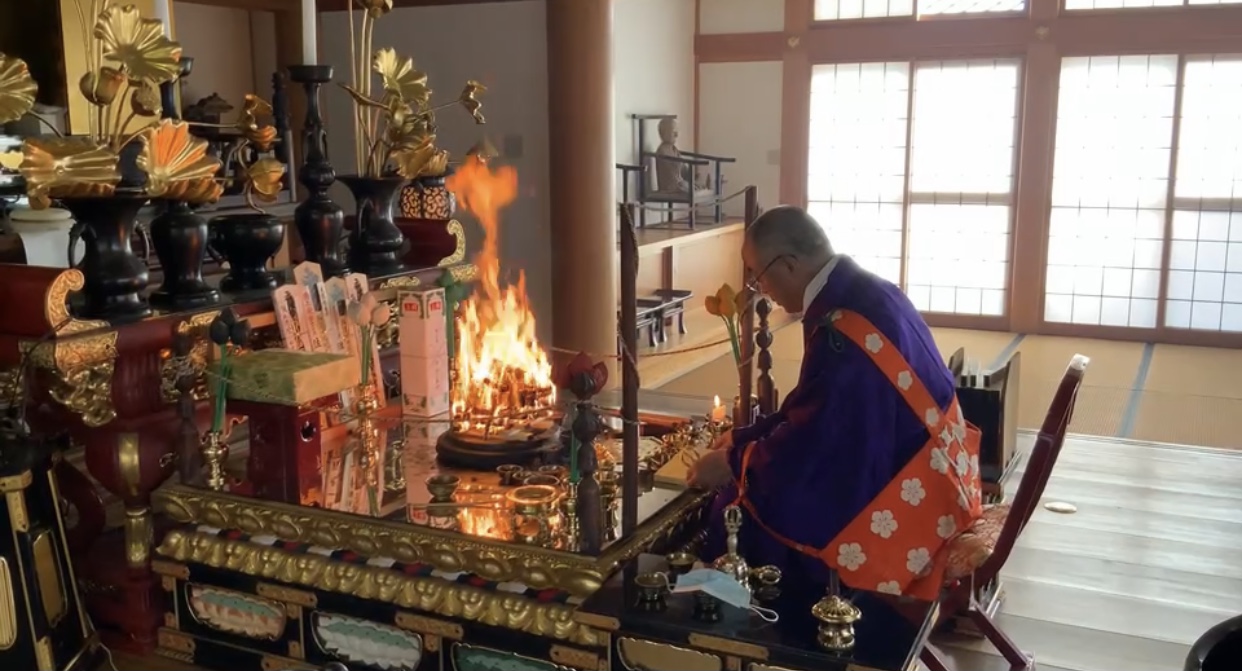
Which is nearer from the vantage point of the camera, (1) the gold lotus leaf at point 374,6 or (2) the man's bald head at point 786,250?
(2) the man's bald head at point 786,250

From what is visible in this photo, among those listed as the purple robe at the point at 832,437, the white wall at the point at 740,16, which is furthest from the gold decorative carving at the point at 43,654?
the white wall at the point at 740,16

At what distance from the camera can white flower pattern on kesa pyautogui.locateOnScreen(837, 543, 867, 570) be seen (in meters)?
2.14

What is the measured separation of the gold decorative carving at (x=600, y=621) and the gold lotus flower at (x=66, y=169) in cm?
126

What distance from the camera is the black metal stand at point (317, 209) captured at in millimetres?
2801

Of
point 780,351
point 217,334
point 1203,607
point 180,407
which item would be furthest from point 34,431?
point 780,351

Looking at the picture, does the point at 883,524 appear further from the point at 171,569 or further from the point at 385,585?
the point at 171,569

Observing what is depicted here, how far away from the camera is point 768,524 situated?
2170 mm

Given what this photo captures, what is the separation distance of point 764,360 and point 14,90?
170cm

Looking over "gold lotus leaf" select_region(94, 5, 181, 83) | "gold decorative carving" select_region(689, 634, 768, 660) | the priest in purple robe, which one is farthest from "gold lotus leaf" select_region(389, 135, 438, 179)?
"gold decorative carving" select_region(689, 634, 768, 660)

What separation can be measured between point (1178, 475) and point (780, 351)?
3.12 meters

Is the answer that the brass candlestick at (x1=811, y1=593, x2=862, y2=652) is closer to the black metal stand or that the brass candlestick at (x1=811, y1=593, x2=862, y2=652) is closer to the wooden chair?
the wooden chair

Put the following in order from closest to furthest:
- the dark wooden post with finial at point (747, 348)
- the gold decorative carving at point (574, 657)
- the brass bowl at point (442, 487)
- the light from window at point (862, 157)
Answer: the gold decorative carving at point (574, 657)
the brass bowl at point (442, 487)
the dark wooden post with finial at point (747, 348)
the light from window at point (862, 157)

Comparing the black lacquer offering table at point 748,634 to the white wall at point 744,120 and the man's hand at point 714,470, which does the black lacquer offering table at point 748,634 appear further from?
the white wall at point 744,120

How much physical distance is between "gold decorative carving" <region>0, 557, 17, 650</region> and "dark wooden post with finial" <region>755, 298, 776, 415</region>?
65.3 inches
